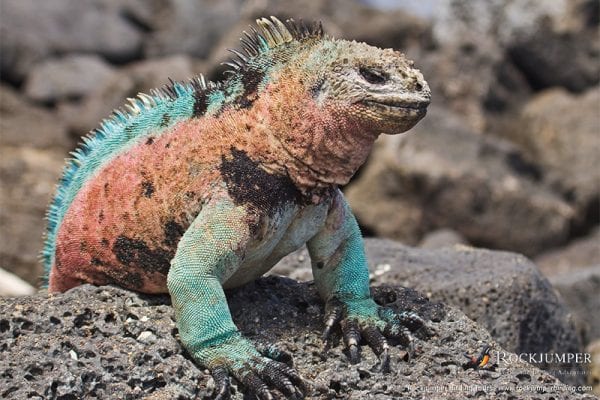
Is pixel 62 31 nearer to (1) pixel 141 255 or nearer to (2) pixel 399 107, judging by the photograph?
(1) pixel 141 255

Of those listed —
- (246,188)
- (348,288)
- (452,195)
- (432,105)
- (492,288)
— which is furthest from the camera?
(432,105)

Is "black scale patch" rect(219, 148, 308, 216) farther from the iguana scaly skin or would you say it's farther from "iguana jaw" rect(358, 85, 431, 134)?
"iguana jaw" rect(358, 85, 431, 134)

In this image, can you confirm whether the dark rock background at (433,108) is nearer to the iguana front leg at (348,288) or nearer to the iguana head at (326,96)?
the iguana front leg at (348,288)

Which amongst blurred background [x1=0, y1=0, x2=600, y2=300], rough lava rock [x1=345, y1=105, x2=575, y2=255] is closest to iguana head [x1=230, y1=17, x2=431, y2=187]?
blurred background [x1=0, y1=0, x2=600, y2=300]

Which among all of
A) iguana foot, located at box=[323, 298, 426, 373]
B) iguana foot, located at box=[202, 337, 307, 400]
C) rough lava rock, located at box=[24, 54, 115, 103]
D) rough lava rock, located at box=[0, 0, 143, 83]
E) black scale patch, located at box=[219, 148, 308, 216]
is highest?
rough lava rock, located at box=[0, 0, 143, 83]

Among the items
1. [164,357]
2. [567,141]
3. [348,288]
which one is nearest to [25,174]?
[567,141]

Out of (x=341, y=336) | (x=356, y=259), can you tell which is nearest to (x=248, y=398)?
(x=341, y=336)
